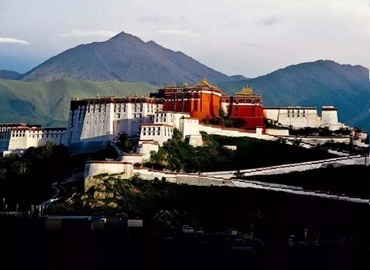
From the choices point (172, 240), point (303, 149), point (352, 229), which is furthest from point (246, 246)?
point (303, 149)

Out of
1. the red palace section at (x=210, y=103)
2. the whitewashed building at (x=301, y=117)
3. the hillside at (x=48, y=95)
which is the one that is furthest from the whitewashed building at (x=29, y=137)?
the hillside at (x=48, y=95)

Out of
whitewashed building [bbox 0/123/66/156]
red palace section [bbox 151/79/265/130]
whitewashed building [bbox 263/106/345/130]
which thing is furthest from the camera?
whitewashed building [bbox 263/106/345/130]

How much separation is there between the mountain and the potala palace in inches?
2646

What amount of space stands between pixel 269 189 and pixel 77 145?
19028 mm

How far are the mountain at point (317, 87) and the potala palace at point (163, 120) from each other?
221 feet

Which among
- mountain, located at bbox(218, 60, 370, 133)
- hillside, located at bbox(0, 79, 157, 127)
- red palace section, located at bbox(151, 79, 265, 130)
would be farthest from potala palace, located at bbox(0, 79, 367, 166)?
hillside, located at bbox(0, 79, 157, 127)

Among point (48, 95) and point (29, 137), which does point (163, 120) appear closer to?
point (29, 137)

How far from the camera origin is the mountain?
166625 mm

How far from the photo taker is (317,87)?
175500mm

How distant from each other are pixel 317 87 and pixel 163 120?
97.1m

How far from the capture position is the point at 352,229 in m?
66.4

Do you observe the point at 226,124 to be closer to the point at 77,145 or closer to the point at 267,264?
the point at 77,145

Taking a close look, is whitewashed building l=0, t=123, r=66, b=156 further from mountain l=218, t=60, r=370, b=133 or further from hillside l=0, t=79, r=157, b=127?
mountain l=218, t=60, r=370, b=133

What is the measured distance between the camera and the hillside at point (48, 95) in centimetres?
16500
